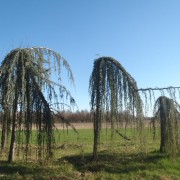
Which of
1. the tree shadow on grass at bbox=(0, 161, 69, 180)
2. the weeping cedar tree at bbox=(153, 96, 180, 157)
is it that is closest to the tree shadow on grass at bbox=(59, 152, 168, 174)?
the weeping cedar tree at bbox=(153, 96, 180, 157)

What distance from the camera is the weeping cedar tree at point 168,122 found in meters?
16.6

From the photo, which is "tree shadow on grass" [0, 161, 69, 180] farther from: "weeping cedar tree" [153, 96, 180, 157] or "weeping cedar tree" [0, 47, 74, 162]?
"weeping cedar tree" [153, 96, 180, 157]

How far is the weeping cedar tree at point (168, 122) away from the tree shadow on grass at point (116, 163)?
0.74 meters

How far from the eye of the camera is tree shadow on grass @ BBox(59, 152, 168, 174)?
14.1 metres

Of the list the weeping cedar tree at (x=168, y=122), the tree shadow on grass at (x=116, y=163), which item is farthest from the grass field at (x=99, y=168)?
the weeping cedar tree at (x=168, y=122)

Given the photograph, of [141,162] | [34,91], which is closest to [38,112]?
[34,91]

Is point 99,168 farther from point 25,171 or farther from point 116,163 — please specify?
point 25,171

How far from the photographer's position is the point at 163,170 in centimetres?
1469

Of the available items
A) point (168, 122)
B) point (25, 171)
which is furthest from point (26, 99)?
point (168, 122)

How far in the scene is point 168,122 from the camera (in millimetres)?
17219

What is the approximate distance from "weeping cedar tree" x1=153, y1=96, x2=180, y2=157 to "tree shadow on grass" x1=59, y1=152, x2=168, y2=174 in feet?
2.42

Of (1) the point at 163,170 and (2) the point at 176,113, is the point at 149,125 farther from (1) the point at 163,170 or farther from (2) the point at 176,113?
(1) the point at 163,170

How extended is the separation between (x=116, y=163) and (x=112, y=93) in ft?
9.23

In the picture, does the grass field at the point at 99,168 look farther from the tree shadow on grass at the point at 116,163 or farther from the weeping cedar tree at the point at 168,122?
the weeping cedar tree at the point at 168,122
